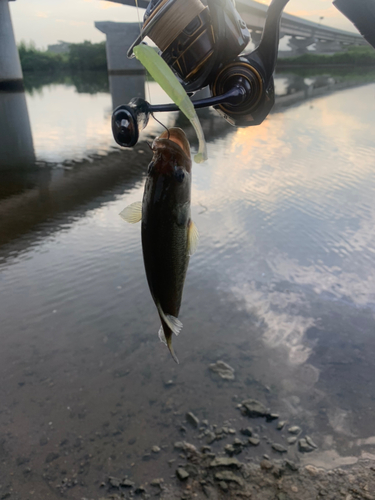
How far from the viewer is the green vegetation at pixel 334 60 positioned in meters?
60.2

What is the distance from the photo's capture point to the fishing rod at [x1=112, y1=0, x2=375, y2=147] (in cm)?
137

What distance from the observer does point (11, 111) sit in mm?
21078

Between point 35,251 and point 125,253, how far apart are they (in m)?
1.37

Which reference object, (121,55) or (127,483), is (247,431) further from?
(121,55)

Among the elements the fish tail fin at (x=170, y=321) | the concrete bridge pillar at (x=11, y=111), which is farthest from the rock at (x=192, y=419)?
the concrete bridge pillar at (x=11, y=111)

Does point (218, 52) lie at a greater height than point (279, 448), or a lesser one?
greater

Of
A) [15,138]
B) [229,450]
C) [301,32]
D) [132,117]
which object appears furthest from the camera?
[301,32]

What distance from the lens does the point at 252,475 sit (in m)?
2.54

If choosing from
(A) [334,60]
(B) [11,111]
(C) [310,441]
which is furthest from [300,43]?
(C) [310,441]

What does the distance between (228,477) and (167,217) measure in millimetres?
2104

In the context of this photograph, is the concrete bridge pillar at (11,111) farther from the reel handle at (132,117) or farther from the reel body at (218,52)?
the reel handle at (132,117)

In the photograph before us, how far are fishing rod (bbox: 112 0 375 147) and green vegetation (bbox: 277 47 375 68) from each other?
218 feet

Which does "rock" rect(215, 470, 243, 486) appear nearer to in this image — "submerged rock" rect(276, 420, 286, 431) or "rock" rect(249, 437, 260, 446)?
"rock" rect(249, 437, 260, 446)

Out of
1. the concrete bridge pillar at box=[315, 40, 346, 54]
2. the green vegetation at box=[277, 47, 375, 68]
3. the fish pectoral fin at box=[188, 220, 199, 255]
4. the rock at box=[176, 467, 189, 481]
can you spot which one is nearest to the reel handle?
A: the fish pectoral fin at box=[188, 220, 199, 255]
